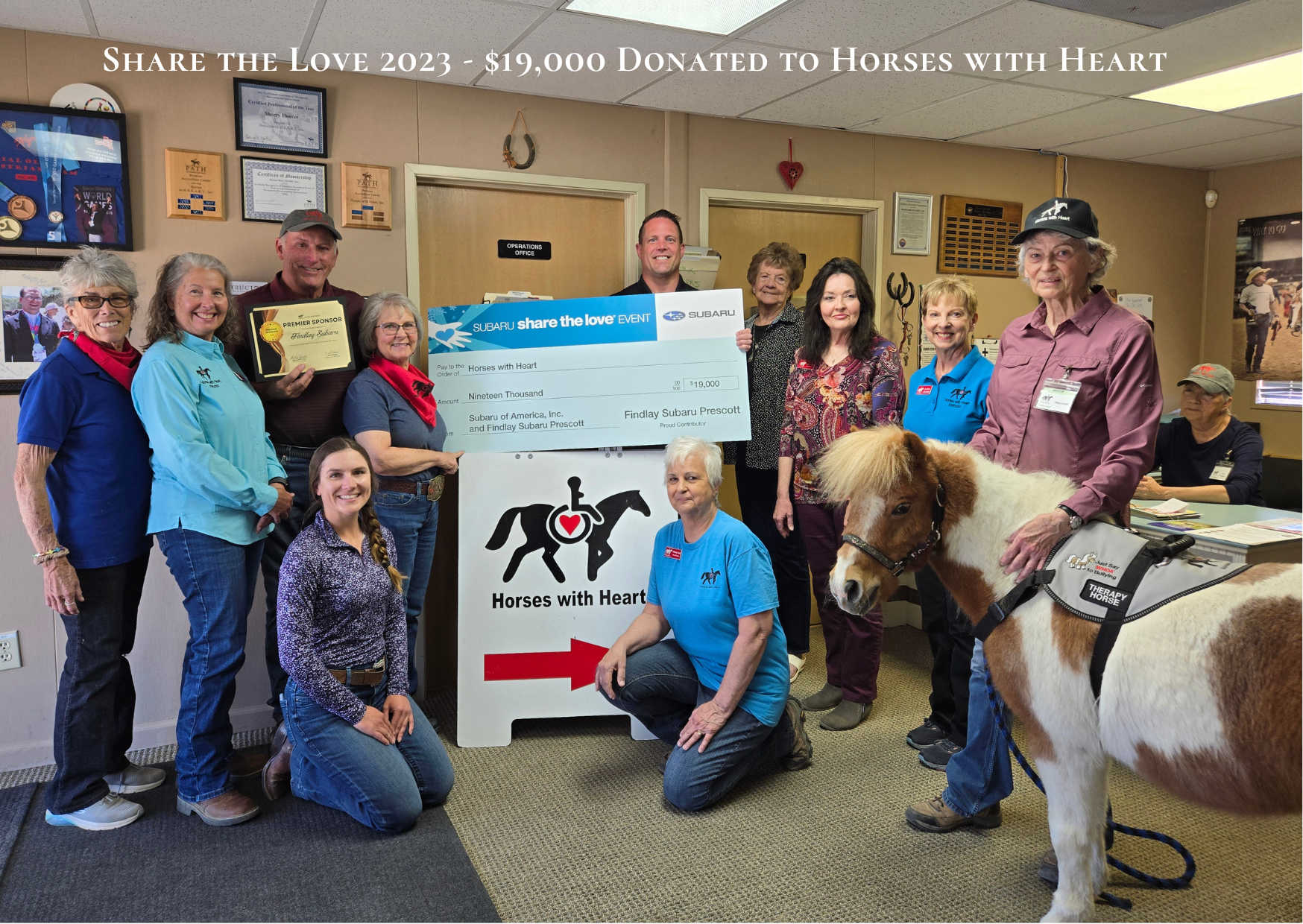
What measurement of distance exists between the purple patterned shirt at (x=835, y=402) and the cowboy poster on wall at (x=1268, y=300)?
129 inches

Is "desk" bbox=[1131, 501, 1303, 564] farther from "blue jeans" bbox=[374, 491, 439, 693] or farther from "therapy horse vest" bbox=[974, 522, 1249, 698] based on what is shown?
"blue jeans" bbox=[374, 491, 439, 693]

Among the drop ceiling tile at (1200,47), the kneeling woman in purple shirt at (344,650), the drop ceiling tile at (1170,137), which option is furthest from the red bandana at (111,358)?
the drop ceiling tile at (1170,137)

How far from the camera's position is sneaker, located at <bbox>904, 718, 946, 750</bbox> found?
115 inches

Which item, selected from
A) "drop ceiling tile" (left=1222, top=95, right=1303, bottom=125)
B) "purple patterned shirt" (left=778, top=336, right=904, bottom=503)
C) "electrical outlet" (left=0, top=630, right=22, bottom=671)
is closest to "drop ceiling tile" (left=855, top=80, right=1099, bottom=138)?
"drop ceiling tile" (left=1222, top=95, right=1303, bottom=125)

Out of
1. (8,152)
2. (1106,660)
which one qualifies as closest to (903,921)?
(1106,660)

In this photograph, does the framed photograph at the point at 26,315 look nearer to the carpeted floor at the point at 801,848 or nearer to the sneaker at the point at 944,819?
the carpeted floor at the point at 801,848

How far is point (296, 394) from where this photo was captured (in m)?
2.68

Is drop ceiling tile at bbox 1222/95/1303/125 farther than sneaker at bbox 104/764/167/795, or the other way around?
drop ceiling tile at bbox 1222/95/1303/125

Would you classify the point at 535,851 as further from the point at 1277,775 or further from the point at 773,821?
the point at 1277,775

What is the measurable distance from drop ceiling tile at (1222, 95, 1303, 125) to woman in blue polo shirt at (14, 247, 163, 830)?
460 centimetres

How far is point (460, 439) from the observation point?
118 inches

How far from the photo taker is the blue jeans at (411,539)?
2.80 metres

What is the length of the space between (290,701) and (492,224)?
7.12ft

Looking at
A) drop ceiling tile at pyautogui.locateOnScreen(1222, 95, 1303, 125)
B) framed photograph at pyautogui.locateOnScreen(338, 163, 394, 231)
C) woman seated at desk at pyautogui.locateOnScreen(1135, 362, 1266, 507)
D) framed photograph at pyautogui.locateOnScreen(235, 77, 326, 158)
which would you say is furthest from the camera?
drop ceiling tile at pyautogui.locateOnScreen(1222, 95, 1303, 125)
